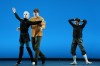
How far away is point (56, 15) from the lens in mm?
11992

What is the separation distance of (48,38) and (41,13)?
0.81 m

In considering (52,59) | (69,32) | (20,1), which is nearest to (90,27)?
(69,32)

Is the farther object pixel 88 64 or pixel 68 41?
pixel 68 41

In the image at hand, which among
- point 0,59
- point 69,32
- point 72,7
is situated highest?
point 72,7

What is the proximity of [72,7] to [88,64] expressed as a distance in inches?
90.8

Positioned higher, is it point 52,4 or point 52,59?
point 52,4

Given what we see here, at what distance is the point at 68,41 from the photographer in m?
12.0

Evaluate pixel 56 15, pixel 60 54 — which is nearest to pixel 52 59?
pixel 60 54

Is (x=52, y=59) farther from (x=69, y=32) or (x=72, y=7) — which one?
(x=72, y=7)

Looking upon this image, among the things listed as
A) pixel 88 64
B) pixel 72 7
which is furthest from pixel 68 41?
pixel 88 64

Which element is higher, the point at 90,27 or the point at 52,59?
the point at 90,27

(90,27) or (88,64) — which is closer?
(88,64)

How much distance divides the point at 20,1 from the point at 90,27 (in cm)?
232

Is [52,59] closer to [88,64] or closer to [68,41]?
[68,41]
